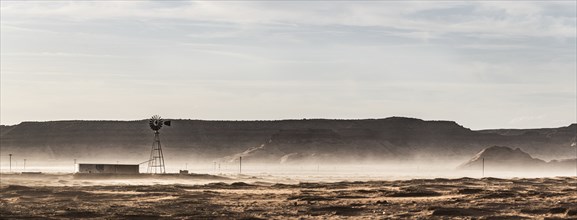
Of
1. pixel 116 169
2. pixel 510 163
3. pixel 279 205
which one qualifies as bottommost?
pixel 279 205

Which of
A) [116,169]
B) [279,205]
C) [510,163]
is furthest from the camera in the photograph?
[510,163]

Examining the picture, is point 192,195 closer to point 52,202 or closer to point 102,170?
point 52,202

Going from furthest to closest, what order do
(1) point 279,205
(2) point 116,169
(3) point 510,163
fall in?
(3) point 510,163 → (2) point 116,169 → (1) point 279,205

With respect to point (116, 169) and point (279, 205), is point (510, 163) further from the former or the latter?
point (279, 205)

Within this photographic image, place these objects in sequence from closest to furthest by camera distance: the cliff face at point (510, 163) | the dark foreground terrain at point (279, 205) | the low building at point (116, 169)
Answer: the dark foreground terrain at point (279, 205)
the low building at point (116, 169)
the cliff face at point (510, 163)

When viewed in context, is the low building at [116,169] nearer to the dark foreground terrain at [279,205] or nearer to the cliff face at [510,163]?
the dark foreground terrain at [279,205]

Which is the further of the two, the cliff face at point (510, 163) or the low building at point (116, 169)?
the cliff face at point (510, 163)

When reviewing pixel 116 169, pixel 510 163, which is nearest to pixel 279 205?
pixel 116 169

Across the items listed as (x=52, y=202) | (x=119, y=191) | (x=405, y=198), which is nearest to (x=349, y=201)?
(x=405, y=198)

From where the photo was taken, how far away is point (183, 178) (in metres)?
112

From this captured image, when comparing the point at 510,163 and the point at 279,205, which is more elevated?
the point at 510,163

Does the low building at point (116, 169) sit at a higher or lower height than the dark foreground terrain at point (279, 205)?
higher

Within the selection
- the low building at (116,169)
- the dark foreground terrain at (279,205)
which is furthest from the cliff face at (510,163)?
the dark foreground terrain at (279,205)

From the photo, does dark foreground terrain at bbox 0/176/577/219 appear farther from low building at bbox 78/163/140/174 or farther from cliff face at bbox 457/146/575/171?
A: cliff face at bbox 457/146/575/171
